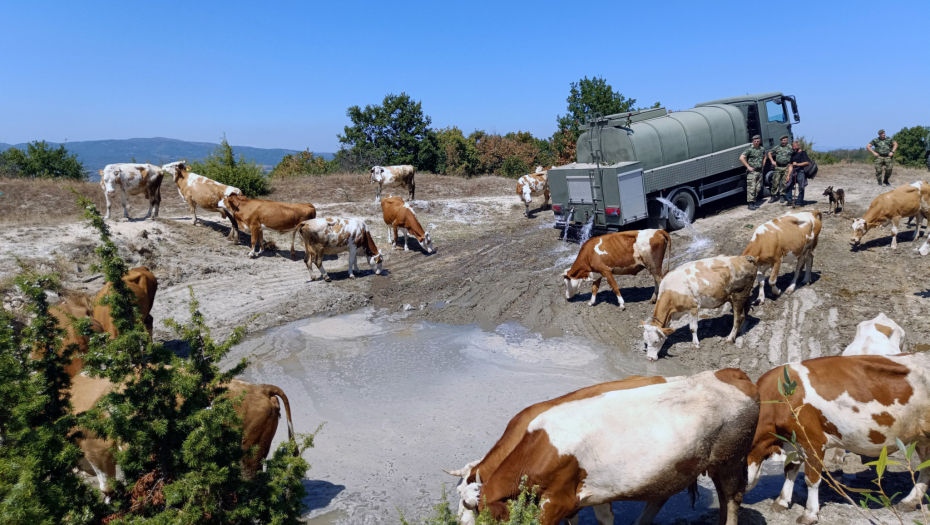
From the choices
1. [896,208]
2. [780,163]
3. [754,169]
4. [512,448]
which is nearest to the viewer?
[512,448]

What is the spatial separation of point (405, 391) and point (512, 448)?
4.07 m

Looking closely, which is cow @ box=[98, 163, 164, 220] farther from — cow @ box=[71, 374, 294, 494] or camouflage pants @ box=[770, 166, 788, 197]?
camouflage pants @ box=[770, 166, 788, 197]

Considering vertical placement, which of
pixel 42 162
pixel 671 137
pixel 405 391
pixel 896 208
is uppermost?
pixel 42 162

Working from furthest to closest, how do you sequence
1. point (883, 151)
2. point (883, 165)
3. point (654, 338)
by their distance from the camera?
1. point (883, 165)
2. point (883, 151)
3. point (654, 338)

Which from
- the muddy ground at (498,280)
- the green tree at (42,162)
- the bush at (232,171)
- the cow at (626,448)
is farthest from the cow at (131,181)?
the cow at (626,448)

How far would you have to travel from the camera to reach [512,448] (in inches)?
198

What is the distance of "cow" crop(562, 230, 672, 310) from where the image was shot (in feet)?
37.3

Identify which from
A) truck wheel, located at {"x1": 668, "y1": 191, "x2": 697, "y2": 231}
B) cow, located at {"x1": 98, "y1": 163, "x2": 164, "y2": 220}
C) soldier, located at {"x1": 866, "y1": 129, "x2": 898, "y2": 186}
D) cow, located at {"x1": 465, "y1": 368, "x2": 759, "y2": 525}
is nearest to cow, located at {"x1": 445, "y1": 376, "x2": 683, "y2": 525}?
cow, located at {"x1": 465, "y1": 368, "x2": 759, "y2": 525}

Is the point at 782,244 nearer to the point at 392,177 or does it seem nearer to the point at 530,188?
the point at 530,188

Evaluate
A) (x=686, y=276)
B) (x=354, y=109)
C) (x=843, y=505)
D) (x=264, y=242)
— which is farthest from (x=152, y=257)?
(x=354, y=109)

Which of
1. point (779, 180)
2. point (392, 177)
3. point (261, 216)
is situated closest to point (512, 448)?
point (261, 216)

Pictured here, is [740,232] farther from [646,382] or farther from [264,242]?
[264,242]

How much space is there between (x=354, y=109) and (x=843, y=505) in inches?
1424

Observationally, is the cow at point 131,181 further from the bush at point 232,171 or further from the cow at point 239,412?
the cow at point 239,412
